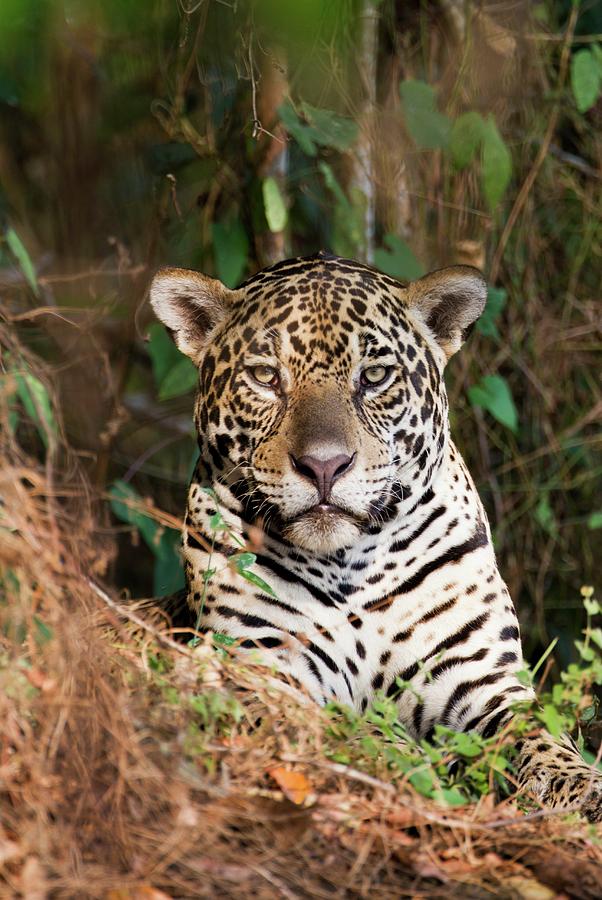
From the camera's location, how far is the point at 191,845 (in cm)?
287

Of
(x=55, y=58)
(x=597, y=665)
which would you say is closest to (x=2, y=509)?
(x=597, y=665)

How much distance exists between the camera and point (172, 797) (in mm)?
2918

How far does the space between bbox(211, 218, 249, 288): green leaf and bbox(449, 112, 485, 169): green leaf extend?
4.31 feet

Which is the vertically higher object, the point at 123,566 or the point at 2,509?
the point at 2,509

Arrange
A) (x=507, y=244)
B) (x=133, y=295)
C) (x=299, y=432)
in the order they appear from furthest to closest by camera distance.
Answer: (x=507, y=244) → (x=133, y=295) → (x=299, y=432)

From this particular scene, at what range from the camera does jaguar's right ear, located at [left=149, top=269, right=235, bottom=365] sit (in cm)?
492

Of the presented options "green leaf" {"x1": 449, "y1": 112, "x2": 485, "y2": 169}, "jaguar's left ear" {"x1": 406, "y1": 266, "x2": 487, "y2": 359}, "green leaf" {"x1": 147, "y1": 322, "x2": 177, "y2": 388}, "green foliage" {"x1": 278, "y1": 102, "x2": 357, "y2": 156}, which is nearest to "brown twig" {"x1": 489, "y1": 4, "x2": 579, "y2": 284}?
"green leaf" {"x1": 449, "y1": 112, "x2": 485, "y2": 169}

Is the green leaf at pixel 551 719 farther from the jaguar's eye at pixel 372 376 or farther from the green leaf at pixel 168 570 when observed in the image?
the green leaf at pixel 168 570

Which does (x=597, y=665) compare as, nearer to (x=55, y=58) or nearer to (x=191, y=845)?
(x=191, y=845)

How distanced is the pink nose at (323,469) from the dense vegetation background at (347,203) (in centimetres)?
250

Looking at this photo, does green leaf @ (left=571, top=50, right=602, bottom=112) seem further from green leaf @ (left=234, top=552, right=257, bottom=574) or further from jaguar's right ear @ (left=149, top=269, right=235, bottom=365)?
green leaf @ (left=234, top=552, right=257, bottom=574)

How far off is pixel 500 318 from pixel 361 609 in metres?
4.30

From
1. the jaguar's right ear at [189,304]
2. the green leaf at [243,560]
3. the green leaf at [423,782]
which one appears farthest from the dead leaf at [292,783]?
the jaguar's right ear at [189,304]

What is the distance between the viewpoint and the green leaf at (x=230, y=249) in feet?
22.5
